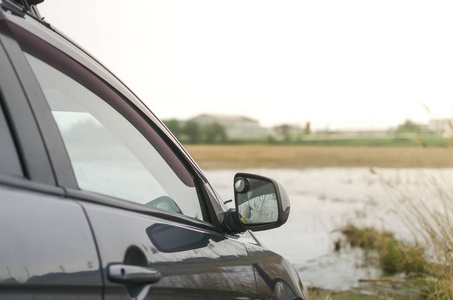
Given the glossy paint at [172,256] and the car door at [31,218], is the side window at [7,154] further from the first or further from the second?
the glossy paint at [172,256]

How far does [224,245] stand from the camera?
7.31 ft

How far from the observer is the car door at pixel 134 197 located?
1591 millimetres

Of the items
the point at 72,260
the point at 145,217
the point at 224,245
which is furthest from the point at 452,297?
the point at 72,260

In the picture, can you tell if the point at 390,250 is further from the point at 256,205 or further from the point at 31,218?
the point at 31,218

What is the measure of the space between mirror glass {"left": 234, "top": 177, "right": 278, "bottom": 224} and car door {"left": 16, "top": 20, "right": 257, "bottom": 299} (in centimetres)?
11

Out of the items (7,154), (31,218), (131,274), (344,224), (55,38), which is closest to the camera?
(31,218)

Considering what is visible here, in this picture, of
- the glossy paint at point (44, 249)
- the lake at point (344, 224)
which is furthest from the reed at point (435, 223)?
the glossy paint at point (44, 249)

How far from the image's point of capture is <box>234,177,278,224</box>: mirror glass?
2.28m

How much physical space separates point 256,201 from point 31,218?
3.61 ft

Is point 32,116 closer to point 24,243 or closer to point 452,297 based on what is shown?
point 24,243

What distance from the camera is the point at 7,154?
1.43 m

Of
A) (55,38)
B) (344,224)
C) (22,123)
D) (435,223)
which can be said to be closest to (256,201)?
(55,38)

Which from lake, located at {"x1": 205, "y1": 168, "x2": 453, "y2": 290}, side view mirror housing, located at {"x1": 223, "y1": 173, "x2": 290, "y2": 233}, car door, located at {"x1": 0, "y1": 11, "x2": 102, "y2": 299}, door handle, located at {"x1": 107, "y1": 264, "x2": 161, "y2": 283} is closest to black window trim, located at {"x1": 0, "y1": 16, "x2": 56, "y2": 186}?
car door, located at {"x1": 0, "y1": 11, "x2": 102, "y2": 299}

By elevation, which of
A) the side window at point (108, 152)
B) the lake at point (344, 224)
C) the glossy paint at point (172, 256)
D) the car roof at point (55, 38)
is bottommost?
the lake at point (344, 224)
